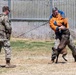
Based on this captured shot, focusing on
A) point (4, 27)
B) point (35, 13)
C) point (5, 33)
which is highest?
point (4, 27)

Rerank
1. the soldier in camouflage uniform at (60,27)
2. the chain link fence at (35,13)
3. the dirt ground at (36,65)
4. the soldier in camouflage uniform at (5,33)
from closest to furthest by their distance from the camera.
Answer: the dirt ground at (36,65) → the soldier in camouflage uniform at (5,33) → the soldier in camouflage uniform at (60,27) → the chain link fence at (35,13)

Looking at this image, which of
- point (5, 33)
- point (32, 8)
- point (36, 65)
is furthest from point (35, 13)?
point (5, 33)

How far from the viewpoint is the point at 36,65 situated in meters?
13.8

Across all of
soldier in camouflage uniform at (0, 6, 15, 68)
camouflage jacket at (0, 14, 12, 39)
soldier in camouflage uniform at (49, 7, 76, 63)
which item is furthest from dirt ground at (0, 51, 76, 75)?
camouflage jacket at (0, 14, 12, 39)

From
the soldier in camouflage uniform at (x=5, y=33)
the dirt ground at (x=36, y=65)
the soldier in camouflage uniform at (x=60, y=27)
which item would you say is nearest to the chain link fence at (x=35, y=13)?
the dirt ground at (x=36, y=65)

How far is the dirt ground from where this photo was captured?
1233cm

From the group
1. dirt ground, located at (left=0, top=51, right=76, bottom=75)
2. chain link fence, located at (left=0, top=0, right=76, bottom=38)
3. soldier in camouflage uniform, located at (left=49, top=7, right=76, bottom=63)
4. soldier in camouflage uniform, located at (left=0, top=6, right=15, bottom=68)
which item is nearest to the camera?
dirt ground, located at (left=0, top=51, right=76, bottom=75)

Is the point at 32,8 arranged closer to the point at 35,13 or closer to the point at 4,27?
the point at 35,13

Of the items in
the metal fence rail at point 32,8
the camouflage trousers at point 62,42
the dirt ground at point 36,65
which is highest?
the metal fence rail at point 32,8

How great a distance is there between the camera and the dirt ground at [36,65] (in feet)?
40.4

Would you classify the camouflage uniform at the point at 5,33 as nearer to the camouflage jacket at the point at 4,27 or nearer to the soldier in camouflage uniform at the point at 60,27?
the camouflage jacket at the point at 4,27

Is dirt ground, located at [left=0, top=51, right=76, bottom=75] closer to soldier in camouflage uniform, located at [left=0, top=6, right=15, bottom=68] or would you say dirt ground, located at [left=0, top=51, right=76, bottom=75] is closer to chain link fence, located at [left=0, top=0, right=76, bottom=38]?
soldier in camouflage uniform, located at [left=0, top=6, right=15, bottom=68]

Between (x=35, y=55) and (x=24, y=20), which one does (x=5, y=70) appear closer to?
(x=35, y=55)

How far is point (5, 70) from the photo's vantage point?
12.8 meters
